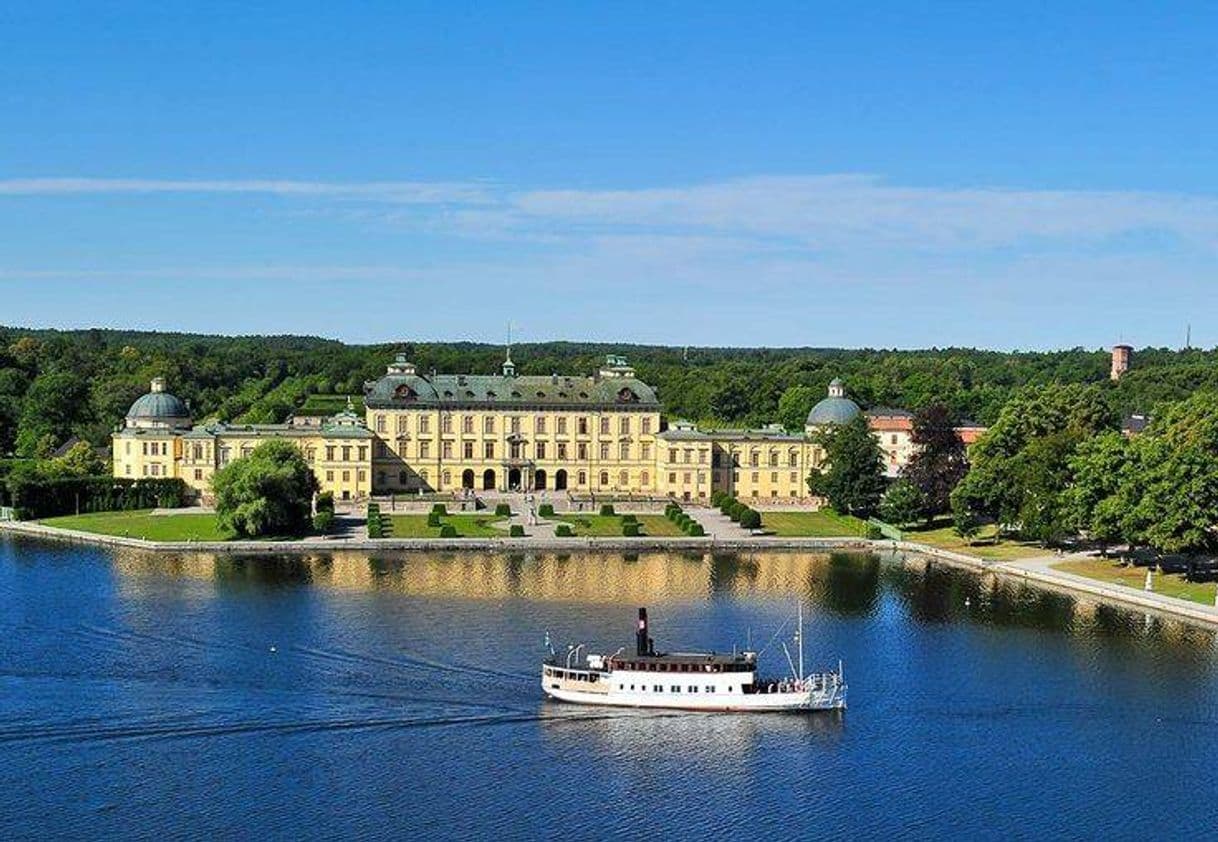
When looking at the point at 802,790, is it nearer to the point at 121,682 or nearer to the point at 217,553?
the point at 121,682

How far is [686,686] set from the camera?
51.4m

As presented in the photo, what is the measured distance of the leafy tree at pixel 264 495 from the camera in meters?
85.7

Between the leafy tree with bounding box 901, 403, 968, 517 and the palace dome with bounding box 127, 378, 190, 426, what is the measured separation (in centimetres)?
5398

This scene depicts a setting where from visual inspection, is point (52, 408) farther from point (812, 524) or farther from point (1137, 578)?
point (1137, 578)

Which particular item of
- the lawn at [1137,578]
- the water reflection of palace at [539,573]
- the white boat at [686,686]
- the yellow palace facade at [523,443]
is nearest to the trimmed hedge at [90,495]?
the yellow palace facade at [523,443]

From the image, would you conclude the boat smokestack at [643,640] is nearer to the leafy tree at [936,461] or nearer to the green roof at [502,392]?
the leafy tree at [936,461]

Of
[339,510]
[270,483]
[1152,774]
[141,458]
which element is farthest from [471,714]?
[141,458]

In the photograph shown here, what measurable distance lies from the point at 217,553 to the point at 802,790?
49.2 metres

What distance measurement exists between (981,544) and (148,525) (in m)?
52.4

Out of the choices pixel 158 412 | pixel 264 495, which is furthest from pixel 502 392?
pixel 264 495

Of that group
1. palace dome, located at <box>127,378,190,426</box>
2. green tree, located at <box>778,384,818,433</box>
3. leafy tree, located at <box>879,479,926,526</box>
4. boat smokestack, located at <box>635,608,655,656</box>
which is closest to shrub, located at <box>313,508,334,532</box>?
palace dome, located at <box>127,378,190,426</box>

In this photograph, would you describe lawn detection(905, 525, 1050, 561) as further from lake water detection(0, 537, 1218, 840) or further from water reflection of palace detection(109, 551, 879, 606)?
lake water detection(0, 537, 1218, 840)

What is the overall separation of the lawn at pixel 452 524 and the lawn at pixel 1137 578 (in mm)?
34369

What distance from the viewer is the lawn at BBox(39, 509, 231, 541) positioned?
87.4 m
